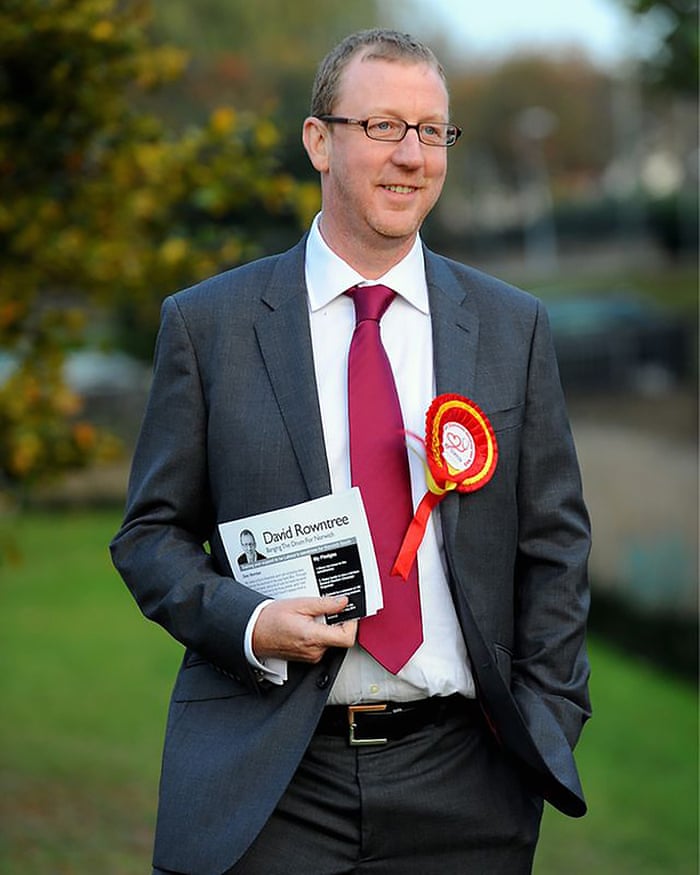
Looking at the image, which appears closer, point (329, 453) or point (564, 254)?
point (329, 453)

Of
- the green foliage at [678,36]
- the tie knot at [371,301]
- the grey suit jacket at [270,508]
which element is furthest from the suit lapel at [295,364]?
the green foliage at [678,36]

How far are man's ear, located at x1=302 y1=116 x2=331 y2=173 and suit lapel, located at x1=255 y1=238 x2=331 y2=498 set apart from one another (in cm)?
21

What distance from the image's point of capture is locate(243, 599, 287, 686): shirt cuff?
301cm

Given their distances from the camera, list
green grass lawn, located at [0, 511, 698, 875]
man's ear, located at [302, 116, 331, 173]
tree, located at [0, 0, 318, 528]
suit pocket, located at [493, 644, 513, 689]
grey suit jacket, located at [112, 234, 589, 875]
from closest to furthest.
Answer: grey suit jacket, located at [112, 234, 589, 875], suit pocket, located at [493, 644, 513, 689], man's ear, located at [302, 116, 331, 173], tree, located at [0, 0, 318, 528], green grass lawn, located at [0, 511, 698, 875]

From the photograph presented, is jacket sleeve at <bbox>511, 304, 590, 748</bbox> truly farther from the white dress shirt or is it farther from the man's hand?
the man's hand

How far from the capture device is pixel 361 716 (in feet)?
10.3

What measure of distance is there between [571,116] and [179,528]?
66.2 m

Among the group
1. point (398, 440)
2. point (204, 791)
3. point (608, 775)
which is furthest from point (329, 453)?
point (608, 775)

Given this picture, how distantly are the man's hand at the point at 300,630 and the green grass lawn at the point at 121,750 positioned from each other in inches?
182

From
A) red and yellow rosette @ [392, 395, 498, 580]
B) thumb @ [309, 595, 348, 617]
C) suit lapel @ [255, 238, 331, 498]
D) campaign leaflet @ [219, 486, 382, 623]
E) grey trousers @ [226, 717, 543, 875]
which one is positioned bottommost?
grey trousers @ [226, 717, 543, 875]

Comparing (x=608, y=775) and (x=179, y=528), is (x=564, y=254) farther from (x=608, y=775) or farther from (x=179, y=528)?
(x=179, y=528)

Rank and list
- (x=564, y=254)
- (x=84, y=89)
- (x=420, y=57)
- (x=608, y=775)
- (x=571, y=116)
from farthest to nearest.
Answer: (x=571, y=116) → (x=564, y=254) → (x=608, y=775) → (x=84, y=89) → (x=420, y=57)

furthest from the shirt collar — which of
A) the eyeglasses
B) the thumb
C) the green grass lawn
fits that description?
the green grass lawn

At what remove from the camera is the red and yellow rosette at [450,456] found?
10.0 feet
